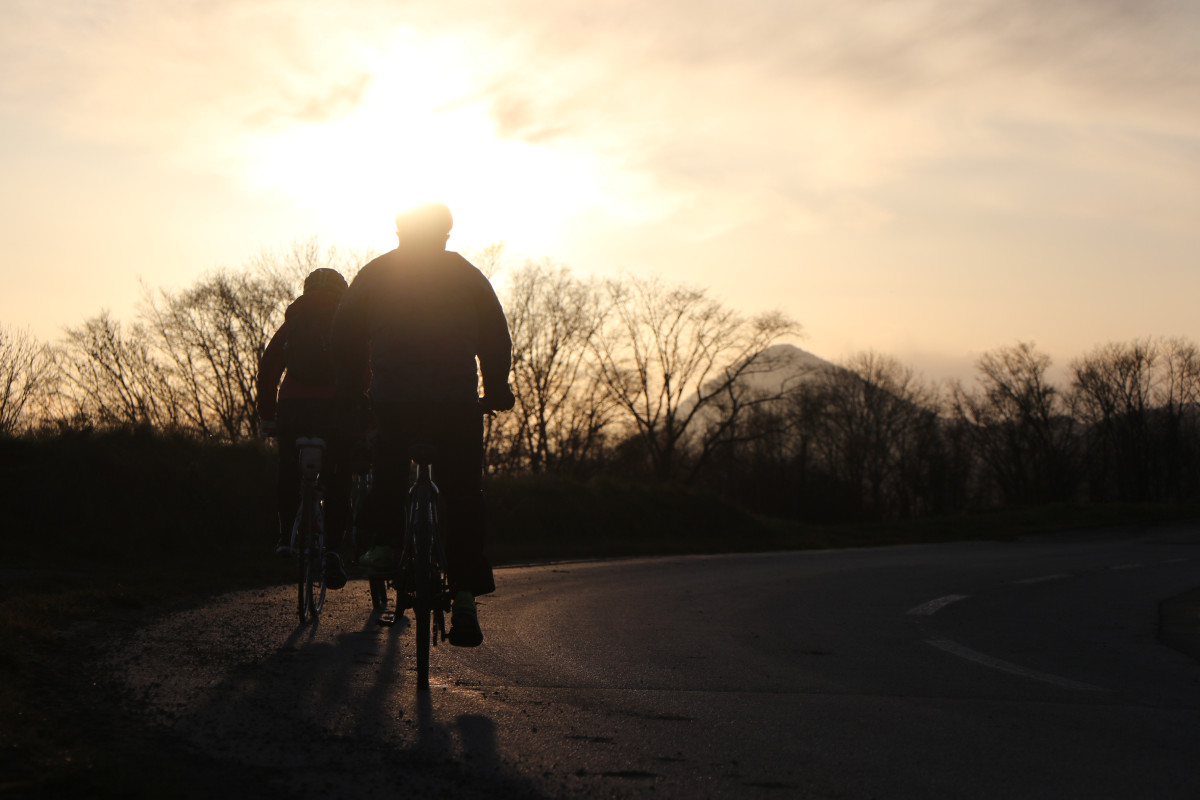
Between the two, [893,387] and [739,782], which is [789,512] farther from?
[739,782]

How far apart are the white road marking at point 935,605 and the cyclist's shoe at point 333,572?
170 inches

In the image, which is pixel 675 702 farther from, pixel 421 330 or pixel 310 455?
pixel 310 455

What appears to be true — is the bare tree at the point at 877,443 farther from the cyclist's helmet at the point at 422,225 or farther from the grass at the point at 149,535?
the cyclist's helmet at the point at 422,225

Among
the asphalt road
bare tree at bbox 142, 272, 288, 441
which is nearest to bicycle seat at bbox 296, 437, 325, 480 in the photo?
the asphalt road

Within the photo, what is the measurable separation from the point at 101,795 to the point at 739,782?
1708 millimetres

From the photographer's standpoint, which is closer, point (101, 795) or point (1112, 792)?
point (101, 795)

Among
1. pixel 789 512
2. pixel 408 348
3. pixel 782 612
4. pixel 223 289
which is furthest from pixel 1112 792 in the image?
pixel 789 512

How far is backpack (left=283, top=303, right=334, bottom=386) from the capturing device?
6.88 meters

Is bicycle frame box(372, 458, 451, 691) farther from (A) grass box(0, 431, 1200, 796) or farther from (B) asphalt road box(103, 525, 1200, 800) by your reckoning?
(A) grass box(0, 431, 1200, 796)

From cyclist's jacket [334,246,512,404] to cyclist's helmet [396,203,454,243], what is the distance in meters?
0.07

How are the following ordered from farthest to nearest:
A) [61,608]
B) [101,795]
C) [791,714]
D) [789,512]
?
1. [789,512]
2. [61,608]
3. [791,714]
4. [101,795]

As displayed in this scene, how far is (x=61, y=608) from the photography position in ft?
19.7

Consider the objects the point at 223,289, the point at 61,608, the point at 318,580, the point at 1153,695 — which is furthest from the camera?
the point at 223,289

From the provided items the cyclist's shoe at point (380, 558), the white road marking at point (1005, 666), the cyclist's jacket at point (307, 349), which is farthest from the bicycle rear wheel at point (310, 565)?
the white road marking at point (1005, 666)
